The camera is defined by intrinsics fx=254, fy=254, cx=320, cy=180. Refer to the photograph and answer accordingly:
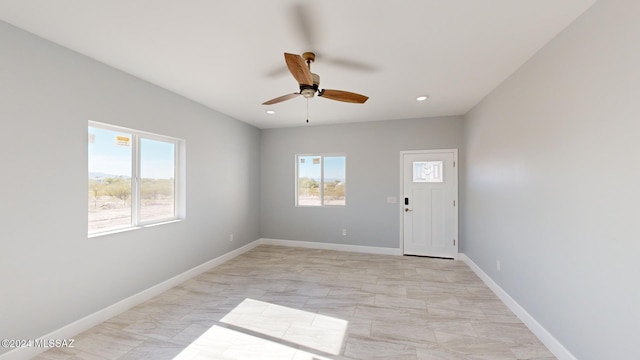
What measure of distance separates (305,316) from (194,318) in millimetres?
1155

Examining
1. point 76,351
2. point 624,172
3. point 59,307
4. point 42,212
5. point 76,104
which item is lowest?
point 76,351

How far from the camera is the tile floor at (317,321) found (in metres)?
2.14

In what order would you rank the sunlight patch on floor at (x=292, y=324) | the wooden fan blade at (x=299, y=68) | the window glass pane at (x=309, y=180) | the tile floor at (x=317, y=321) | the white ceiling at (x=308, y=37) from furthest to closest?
the window glass pane at (x=309, y=180) → the sunlight patch on floor at (x=292, y=324) → the tile floor at (x=317, y=321) → the wooden fan blade at (x=299, y=68) → the white ceiling at (x=308, y=37)

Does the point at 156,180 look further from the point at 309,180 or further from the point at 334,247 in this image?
the point at 334,247

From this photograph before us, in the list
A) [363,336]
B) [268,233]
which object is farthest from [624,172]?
[268,233]

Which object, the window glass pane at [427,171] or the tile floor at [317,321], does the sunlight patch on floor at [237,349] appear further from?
the window glass pane at [427,171]

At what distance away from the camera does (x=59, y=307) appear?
2.25 m

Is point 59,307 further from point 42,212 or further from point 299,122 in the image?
point 299,122

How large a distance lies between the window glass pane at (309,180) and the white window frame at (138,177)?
2.47 meters

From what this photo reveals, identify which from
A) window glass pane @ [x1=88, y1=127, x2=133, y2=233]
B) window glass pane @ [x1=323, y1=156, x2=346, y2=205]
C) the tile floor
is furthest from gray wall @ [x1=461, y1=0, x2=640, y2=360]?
window glass pane @ [x1=88, y1=127, x2=133, y2=233]

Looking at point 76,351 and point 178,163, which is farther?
point 178,163

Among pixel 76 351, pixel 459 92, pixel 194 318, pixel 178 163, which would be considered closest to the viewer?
pixel 76 351

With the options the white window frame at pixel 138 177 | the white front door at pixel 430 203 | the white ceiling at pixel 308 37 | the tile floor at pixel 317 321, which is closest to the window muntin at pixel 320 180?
the white front door at pixel 430 203

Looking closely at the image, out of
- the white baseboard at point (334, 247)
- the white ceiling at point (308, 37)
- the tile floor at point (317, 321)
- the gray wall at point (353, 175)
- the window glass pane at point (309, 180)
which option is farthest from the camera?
the window glass pane at point (309, 180)
